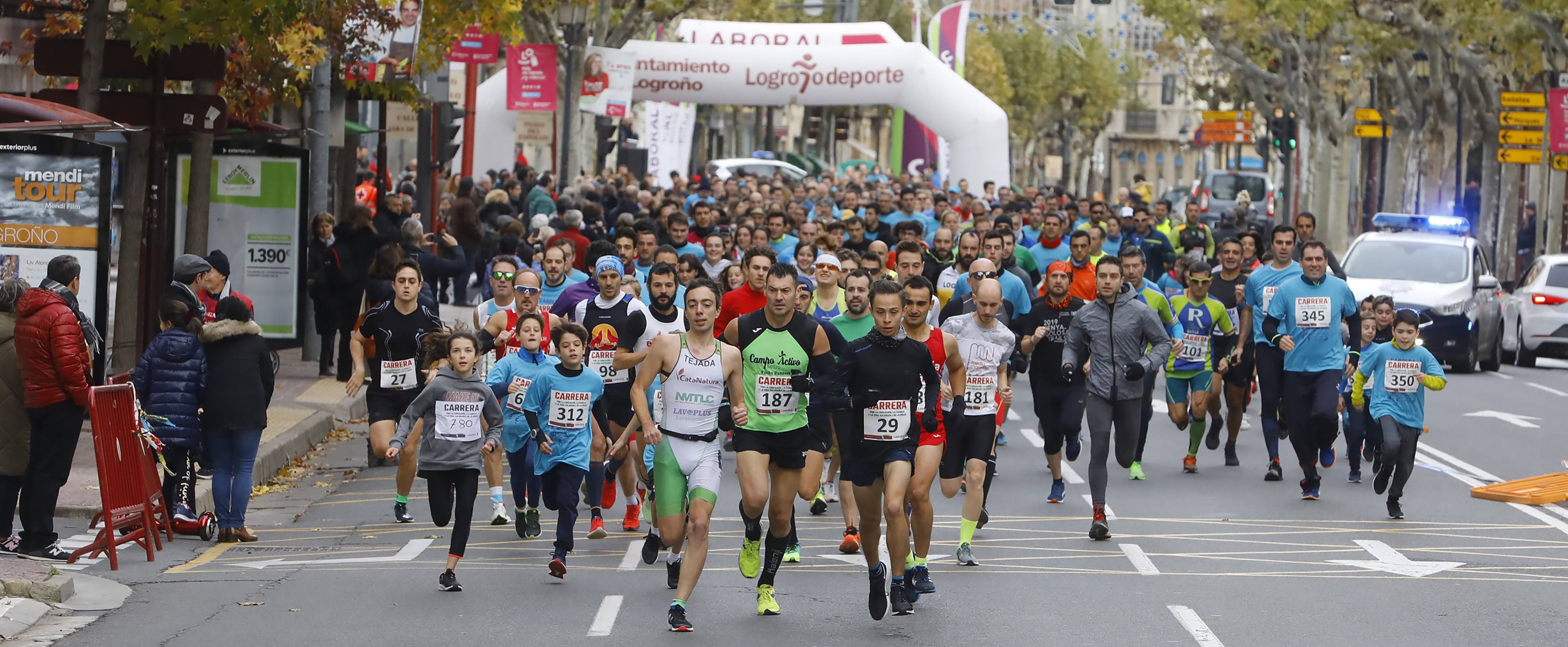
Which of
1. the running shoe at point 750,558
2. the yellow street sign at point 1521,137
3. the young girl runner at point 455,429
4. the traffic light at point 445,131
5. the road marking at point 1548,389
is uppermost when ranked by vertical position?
the yellow street sign at point 1521,137

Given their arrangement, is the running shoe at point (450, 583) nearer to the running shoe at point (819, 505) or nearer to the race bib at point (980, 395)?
the race bib at point (980, 395)

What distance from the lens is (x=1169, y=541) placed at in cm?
1251

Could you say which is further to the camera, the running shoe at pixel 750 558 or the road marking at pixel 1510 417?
the road marking at pixel 1510 417

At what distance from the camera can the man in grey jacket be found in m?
12.9

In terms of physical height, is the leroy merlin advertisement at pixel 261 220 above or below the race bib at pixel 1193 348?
above

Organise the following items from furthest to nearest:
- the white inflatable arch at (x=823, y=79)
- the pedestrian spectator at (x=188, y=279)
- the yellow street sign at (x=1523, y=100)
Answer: the white inflatable arch at (x=823, y=79) < the yellow street sign at (x=1523, y=100) < the pedestrian spectator at (x=188, y=279)

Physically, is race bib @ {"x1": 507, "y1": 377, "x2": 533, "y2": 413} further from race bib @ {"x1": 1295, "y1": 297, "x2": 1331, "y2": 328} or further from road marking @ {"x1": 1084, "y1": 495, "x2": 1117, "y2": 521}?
race bib @ {"x1": 1295, "y1": 297, "x2": 1331, "y2": 328}

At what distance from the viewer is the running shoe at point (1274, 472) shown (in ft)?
51.1

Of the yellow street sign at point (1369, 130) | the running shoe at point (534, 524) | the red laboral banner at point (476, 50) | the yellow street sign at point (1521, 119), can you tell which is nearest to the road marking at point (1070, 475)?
the running shoe at point (534, 524)

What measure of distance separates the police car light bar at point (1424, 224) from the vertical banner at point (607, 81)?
38.9ft

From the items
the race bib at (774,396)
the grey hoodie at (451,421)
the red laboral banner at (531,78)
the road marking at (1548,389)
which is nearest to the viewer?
the race bib at (774,396)

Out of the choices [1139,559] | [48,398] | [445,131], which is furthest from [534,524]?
[445,131]

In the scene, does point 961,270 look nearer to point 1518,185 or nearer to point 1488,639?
point 1488,639

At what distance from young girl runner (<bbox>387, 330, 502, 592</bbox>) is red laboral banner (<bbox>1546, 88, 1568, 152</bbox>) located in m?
28.4
